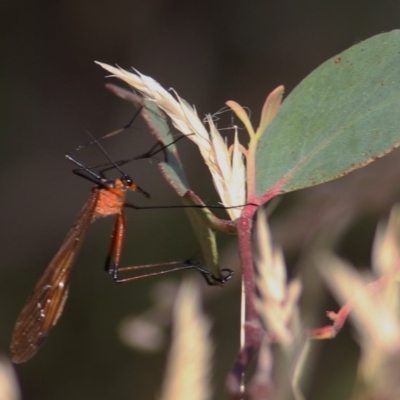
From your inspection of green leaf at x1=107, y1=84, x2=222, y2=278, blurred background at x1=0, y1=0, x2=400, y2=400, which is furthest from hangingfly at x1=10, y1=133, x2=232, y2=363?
blurred background at x1=0, y1=0, x2=400, y2=400

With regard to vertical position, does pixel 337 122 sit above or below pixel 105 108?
below

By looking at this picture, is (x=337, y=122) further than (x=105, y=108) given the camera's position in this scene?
No

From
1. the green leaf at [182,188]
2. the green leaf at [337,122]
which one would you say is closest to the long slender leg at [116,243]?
the green leaf at [182,188]

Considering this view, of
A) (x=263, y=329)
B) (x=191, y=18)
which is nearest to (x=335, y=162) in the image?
(x=263, y=329)

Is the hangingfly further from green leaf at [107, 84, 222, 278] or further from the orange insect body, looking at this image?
green leaf at [107, 84, 222, 278]

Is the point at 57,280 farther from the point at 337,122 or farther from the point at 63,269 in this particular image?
the point at 337,122

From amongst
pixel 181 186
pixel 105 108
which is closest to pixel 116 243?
pixel 181 186
